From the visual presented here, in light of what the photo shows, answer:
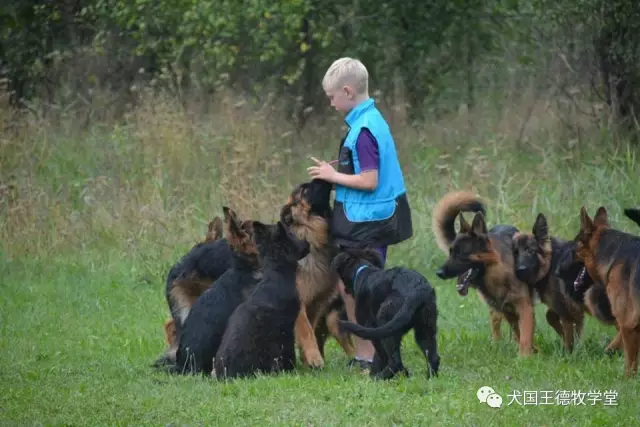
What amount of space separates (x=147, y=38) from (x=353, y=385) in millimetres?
12679

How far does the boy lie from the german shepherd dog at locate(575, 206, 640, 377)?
131 cm

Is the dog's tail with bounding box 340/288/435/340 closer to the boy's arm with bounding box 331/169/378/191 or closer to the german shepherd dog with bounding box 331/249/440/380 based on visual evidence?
the german shepherd dog with bounding box 331/249/440/380

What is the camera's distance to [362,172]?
26.3 feet

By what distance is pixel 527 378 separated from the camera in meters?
7.81

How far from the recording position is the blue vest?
8102mm

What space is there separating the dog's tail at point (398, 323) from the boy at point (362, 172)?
78 centimetres

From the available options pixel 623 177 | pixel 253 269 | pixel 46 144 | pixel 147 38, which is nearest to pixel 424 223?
pixel 623 177

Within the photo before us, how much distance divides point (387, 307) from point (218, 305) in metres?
1.26

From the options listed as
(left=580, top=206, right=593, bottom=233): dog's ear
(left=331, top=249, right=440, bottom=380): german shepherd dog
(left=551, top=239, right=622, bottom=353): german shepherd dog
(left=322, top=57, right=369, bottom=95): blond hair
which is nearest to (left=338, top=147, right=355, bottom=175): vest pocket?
(left=322, top=57, right=369, bottom=95): blond hair

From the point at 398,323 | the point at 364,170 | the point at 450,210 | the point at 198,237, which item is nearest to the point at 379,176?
the point at 364,170

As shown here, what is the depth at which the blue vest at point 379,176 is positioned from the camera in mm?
8102

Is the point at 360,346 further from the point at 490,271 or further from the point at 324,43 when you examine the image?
the point at 324,43

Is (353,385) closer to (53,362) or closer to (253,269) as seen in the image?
(253,269)

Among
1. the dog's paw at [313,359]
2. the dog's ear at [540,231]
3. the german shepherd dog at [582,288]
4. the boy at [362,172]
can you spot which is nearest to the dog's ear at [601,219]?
the german shepherd dog at [582,288]
